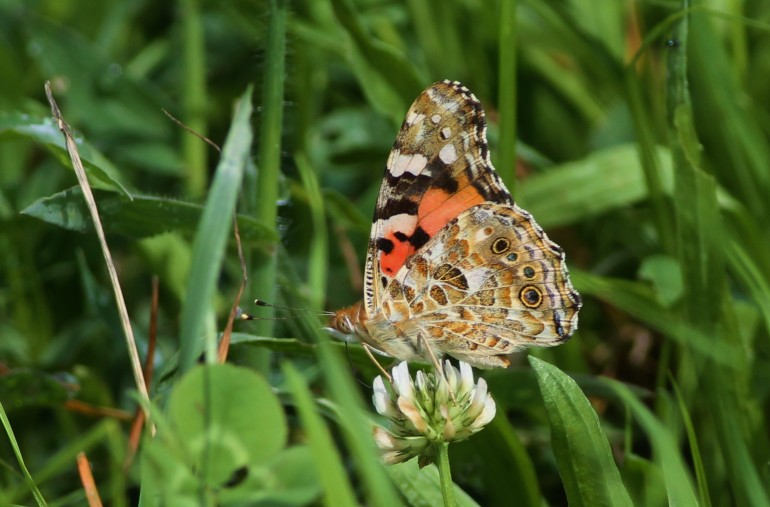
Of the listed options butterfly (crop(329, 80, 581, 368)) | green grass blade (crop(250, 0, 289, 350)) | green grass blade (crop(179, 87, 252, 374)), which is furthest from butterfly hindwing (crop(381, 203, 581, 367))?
green grass blade (crop(179, 87, 252, 374))

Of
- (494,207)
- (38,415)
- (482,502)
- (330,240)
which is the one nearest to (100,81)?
(330,240)

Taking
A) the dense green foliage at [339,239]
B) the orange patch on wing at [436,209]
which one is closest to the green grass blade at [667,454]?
the dense green foliage at [339,239]

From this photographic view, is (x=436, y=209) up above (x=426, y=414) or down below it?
above

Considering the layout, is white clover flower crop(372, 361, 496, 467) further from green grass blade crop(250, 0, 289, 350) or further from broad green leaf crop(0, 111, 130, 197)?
broad green leaf crop(0, 111, 130, 197)

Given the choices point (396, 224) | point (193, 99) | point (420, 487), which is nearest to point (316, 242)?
point (396, 224)

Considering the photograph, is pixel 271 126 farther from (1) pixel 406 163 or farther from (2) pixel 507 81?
(2) pixel 507 81

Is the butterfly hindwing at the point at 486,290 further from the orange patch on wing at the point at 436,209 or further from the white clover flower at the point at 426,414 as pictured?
the white clover flower at the point at 426,414
